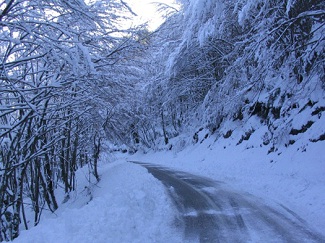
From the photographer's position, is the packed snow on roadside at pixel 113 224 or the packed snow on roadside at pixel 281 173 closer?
the packed snow on roadside at pixel 113 224

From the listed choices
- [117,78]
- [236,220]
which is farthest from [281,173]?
[117,78]

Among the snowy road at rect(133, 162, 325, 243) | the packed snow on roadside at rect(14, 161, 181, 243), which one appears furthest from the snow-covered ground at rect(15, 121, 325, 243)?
the snowy road at rect(133, 162, 325, 243)

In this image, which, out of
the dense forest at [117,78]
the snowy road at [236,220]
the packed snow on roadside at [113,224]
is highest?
the dense forest at [117,78]

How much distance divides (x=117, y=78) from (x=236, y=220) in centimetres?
454

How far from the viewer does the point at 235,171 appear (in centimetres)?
1401

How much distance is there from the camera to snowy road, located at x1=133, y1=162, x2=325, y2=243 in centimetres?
524

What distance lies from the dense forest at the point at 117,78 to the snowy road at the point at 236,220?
3475 millimetres

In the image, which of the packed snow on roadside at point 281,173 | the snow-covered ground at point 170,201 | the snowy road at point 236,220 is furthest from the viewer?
the packed snow on roadside at point 281,173

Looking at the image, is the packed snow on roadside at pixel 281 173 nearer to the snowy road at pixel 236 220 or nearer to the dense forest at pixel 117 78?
the snowy road at pixel 236 220

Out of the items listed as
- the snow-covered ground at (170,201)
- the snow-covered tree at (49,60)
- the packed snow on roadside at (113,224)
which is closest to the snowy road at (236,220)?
the snow-covered ground at (170,201)

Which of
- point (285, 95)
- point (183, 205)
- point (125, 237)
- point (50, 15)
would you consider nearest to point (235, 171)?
point (285, 95)

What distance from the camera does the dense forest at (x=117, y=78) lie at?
4.76 m

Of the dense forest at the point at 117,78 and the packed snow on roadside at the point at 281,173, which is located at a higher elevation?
the dense forest at the point at 117,78

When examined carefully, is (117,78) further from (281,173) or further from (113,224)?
(281,173)
